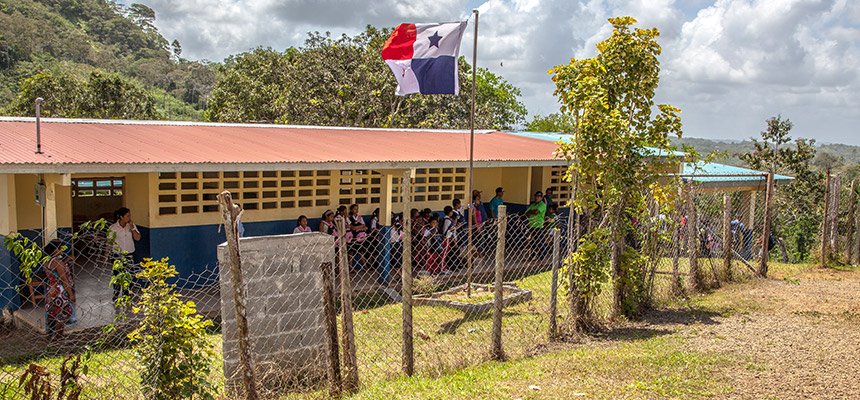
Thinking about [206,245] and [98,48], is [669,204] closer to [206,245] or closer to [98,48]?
[206,245]

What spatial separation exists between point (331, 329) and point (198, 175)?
716cm

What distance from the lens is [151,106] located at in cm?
3822

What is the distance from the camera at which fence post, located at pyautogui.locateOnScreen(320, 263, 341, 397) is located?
222 inches

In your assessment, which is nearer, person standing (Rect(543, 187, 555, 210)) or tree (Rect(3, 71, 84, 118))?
person standing (Rect(543, 187, 555, 210))

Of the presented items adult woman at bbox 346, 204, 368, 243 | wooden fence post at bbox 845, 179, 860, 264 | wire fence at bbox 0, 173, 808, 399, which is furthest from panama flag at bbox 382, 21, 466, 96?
wooden fence post at bbox 845, 179, 860, 264

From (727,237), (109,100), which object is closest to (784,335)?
(727,237)

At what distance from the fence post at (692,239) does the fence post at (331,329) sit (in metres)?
6.03

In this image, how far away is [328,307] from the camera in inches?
221

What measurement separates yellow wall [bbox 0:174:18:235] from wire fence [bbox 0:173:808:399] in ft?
1.43

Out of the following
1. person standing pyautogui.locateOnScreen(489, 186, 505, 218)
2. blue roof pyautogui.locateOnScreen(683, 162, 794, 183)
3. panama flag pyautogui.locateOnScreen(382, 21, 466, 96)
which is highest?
panama flag pyautogui.locateOnScreen(382, 21, 466, 96)

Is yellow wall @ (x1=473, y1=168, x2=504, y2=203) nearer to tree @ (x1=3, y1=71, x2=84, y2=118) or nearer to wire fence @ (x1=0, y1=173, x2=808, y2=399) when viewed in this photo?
wire fence @ (x1=0, y1=173, x2=808, y2=399)

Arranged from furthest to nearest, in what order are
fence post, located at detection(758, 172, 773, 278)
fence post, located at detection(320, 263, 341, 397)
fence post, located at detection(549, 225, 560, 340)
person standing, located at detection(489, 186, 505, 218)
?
person standing, located at detection(489, 186, 505, 218), fence post, located at detection(758, 172, 773, 278), fence post, located at detection(549, 225, 560, 340), fence post, located at detection(320, 263, 341, 397)

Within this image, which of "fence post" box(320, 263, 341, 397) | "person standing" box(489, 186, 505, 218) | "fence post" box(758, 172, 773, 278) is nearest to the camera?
"fence post" box(320, 263, 341, 397)

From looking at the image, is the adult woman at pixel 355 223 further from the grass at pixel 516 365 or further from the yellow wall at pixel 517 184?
the yellow wall at pixel 517 184
